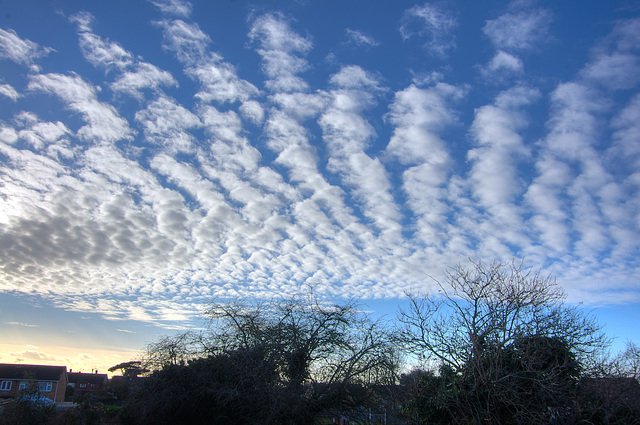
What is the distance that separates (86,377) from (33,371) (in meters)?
27.6

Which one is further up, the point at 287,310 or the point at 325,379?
the point at 287,310

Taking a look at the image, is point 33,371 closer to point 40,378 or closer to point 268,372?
point 40,378

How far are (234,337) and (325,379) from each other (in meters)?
4.87

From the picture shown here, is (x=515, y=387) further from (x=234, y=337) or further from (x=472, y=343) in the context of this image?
(x=234, y=337)

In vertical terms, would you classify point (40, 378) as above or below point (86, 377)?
above

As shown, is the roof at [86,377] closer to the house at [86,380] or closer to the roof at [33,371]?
the house at [86,380]

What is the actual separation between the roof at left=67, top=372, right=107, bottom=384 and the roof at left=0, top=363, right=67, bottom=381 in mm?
14741

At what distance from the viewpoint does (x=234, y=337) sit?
63.4 feet

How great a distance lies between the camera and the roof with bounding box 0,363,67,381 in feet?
177

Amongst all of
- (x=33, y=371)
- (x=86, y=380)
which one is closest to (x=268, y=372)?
(x=33, y=371)

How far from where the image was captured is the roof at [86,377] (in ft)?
246

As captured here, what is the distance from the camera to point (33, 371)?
5409cm

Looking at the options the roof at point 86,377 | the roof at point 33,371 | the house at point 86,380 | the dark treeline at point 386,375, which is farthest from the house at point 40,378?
the dark treeline at point 386,375

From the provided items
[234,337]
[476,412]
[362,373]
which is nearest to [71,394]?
[234,337]
